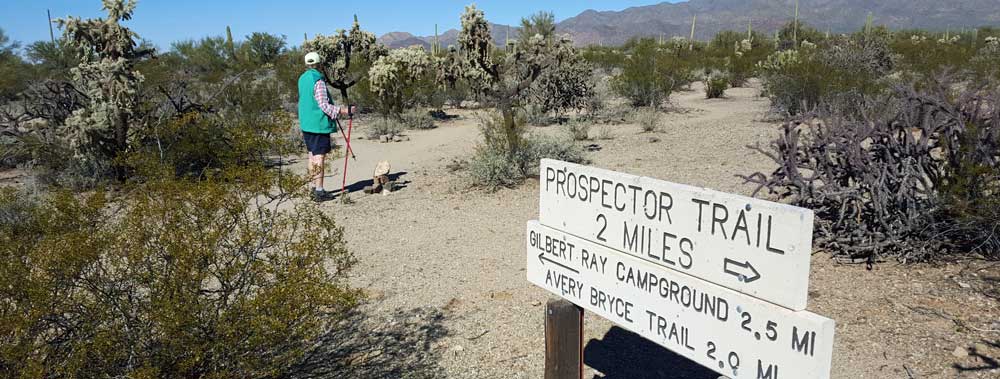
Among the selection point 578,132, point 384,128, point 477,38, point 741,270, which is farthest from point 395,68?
point 741,270

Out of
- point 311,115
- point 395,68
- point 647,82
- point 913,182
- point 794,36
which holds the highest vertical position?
point 794,36

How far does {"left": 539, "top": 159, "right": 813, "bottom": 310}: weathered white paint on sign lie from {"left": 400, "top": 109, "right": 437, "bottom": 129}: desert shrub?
13.8 m

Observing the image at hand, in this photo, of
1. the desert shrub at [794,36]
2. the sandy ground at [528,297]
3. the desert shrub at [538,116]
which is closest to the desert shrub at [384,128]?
the desert shrub at [538,116]

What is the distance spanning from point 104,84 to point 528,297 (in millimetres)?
6935

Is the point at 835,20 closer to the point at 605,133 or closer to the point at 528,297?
the point at 605,133

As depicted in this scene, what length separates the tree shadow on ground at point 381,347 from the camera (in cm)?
430

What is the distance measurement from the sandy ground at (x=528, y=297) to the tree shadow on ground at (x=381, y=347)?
0.28ft

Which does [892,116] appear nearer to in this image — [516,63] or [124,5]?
[516,63]

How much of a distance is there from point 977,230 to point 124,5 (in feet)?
32.8

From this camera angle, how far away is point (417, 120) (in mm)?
17109

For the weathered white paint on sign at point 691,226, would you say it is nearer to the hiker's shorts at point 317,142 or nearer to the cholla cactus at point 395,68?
the hiker's shorts at point 317,142

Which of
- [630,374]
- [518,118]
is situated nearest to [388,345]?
[630,374]

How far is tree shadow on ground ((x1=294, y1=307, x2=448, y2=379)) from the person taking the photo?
14.1ft

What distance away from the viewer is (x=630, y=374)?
429 cm
